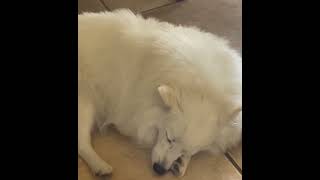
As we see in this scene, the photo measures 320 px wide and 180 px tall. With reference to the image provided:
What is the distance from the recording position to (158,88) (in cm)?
164

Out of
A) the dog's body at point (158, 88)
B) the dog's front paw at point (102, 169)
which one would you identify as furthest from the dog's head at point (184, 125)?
the dog's front paw at point (102, 169)

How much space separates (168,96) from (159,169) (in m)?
0.32

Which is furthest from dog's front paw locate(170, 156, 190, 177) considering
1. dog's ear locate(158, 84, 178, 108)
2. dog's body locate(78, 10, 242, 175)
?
dog's ear locate(158, 84, 178, 108)

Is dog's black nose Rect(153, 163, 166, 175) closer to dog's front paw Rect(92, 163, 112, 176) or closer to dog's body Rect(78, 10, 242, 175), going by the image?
dog's body Rect(78, 10, 242, 175)

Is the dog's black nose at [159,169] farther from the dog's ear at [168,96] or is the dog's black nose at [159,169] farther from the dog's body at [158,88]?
the dog's ear at [168,96]

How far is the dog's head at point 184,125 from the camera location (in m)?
1.62

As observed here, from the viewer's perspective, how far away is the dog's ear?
161cm

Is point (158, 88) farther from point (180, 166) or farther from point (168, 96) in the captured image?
point (180, 166)
